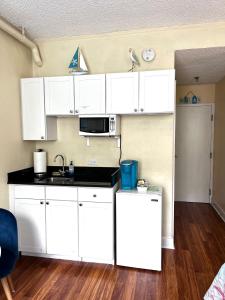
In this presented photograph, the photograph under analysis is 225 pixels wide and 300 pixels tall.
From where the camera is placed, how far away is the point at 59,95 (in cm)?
287

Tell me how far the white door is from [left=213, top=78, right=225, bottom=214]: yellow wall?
0.79 ft

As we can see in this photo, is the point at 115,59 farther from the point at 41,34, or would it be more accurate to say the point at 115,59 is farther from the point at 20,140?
the point at 20,140

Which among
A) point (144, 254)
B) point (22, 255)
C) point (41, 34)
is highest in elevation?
point (41, 34)

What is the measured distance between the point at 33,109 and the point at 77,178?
3.39 ft

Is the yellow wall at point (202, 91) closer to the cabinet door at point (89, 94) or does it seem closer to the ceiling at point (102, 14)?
the ceiling at point (102, 14)

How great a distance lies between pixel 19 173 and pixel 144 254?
175 centimetres

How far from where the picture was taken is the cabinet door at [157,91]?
2.60m

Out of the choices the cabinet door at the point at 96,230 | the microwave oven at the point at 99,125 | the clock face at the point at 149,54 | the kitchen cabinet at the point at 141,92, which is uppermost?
the clock face at the point at 149,54

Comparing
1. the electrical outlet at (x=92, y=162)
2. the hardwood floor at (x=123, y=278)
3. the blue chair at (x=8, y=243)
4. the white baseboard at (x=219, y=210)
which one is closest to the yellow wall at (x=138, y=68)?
the electrical outlet at (x=92, y=162)

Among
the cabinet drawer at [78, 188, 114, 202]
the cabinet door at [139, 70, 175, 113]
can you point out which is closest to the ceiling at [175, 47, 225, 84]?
the cabinet door at [139, 70, 175, 113]

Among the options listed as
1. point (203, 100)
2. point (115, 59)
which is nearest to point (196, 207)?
point (203, 100)

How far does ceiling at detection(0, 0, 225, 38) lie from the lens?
2.30 meters

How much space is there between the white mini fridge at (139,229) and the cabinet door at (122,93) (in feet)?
3.14

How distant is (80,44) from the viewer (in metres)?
3.10
